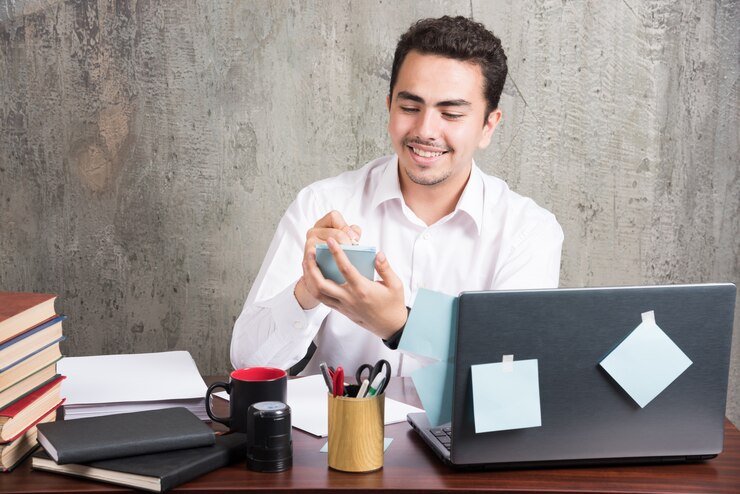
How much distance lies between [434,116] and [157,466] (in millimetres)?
1176

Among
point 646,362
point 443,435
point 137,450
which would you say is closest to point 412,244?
point 443,435

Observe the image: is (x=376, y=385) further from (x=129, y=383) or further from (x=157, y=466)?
(x=129, y=383)

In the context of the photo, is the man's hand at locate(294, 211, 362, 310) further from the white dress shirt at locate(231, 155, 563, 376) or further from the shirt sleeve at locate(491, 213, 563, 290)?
the shirt sleeve at locate(491, 213, 563, 290)

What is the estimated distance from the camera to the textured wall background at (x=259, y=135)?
8.84 ft

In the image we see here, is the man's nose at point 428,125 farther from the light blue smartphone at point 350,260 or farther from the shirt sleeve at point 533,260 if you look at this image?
the light blue smartphone at point 350,260

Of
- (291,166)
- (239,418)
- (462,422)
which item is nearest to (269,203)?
(291,166)

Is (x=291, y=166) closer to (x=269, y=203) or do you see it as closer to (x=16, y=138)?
(x=269, y=203)

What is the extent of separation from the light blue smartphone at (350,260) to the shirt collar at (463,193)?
0.71 metres

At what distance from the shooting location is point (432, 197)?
206cm

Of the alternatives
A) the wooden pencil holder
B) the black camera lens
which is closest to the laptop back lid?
the wooden pencil holder

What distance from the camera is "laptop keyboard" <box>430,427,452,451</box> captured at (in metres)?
1.19

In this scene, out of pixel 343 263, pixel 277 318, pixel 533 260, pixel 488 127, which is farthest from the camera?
pixel 488 127

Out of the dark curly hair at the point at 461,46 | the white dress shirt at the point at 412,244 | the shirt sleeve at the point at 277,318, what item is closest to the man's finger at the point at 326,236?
the shirt sleeve at the point at 277,318

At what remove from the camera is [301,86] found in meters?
2.73
